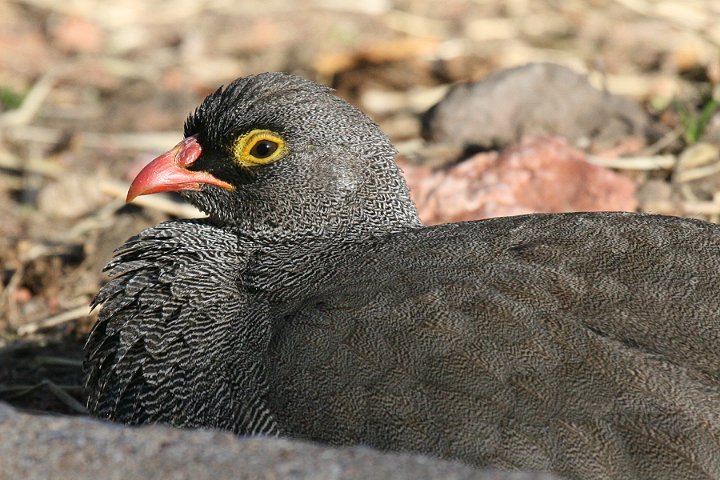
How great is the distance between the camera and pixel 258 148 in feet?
16.8

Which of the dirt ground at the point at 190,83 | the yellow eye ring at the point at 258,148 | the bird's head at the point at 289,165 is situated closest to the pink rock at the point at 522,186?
the dirt ground at the point at 190,83

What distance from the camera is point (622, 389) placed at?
12.2 ft

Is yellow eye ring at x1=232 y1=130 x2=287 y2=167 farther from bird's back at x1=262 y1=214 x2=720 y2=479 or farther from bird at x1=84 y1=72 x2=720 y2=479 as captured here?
bird's back at x1=262 y1=214 x2=720 y2=479

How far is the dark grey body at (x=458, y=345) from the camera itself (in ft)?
12.1

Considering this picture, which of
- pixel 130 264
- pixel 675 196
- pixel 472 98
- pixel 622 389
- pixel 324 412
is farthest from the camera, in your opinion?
pixel 472 98

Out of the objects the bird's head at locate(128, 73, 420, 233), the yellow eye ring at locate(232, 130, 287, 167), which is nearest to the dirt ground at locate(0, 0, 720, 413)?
the bird's head at locate(128, 73, 420, 233)

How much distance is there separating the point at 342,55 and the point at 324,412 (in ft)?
20.1

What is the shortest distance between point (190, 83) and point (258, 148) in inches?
204

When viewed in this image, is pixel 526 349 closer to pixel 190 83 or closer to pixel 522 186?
pixel 522 186

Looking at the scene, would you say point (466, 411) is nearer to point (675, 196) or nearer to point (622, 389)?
point (622, 389)

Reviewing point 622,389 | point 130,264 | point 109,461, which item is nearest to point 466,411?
point 622,389

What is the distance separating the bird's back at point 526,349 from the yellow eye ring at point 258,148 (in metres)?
0.83

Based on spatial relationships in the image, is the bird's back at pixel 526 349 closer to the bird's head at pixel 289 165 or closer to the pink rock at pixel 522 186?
the bird's head at pixel 289 165

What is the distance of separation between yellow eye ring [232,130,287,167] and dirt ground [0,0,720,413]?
5.13ft
